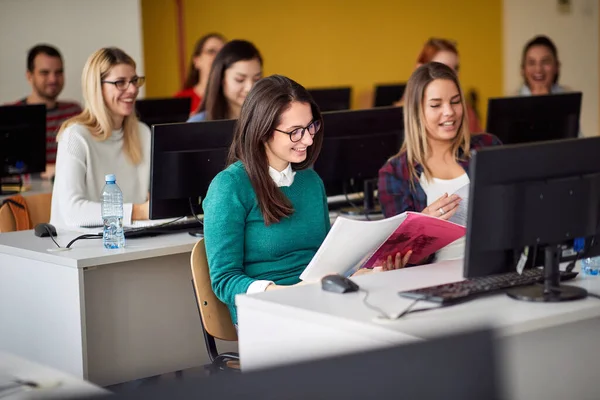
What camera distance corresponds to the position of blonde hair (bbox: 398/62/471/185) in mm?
3193

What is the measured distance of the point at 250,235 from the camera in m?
2.53

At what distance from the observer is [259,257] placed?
8.33 feet

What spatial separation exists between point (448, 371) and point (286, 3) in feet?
20.3

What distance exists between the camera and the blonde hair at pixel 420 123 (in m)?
3.19

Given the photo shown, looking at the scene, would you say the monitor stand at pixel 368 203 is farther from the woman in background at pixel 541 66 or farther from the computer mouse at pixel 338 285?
the woman in background at pixel 541 66

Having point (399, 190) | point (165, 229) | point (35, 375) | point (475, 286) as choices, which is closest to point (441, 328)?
point (475, 286)

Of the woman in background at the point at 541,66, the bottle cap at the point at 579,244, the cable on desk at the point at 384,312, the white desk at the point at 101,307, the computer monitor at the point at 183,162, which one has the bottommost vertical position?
the white desk at the point at 101,307

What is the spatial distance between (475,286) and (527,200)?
26 cm

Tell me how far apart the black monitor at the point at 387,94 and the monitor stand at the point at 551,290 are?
3946mm

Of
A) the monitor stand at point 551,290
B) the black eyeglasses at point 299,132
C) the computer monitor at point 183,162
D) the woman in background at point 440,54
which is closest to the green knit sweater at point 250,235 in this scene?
the black eyeglasses at point 299,132

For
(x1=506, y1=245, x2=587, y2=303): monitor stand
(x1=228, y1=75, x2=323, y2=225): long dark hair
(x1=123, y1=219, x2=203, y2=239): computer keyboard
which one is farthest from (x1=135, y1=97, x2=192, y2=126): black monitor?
(x1=506, y1=245, x2=587, y2=303): monitor stand

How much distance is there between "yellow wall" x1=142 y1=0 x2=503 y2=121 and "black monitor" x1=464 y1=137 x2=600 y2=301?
4476mm

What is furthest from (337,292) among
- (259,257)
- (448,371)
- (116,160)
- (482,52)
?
(482,52)

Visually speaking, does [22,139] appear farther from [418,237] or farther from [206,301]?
[418,237]
